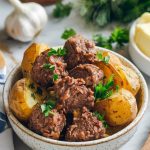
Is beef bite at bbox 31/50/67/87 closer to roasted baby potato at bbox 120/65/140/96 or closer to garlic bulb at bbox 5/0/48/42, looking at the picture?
roasted baby potato at bbox 120/65/140/96

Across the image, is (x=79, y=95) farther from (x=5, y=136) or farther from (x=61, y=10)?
(x=61, y=10)

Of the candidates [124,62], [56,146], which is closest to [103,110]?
[56,146]

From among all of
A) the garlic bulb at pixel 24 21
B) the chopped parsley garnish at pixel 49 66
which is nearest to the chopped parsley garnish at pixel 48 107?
the chopped parsley garnish at pixel 49 66

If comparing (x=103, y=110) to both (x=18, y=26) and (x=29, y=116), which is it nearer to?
(x=29, y=116)

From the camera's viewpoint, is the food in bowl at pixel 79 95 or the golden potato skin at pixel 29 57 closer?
the food in bowl at pixel 79 95

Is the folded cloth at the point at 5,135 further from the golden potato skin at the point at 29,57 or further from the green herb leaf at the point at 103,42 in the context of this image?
the green herb leaf at the point at 103,42

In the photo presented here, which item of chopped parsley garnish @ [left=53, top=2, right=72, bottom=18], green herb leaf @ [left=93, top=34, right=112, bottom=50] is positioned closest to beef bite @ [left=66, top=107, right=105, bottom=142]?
green herb leaf @ [left=93, top=34, right=112, bottom=50]
